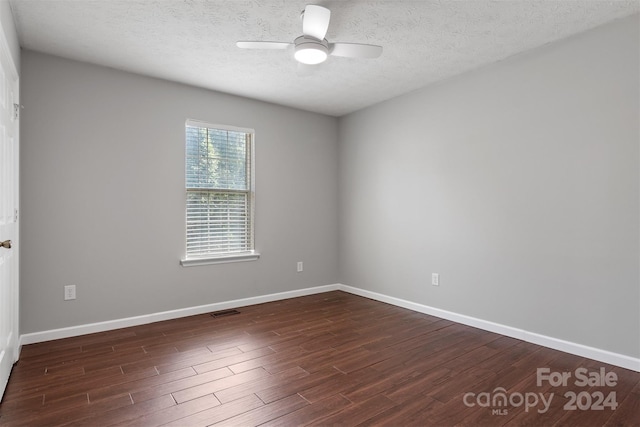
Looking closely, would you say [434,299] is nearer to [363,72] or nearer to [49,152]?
[363,72]

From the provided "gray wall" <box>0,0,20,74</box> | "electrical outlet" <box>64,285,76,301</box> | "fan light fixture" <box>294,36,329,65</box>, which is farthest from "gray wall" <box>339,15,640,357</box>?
"gray wall" <box>0,0,20,74</box>

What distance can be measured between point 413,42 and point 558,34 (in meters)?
1.09

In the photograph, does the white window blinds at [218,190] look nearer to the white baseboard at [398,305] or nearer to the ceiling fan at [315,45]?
the white baseboard at [398,305]

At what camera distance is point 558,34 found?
2.78 m

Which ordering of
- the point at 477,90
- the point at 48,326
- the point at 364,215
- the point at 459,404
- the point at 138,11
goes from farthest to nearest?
the point at 364,215 → the point at 477,90 → the point at 48,326 → the point at 138,11 → the point at 459,404

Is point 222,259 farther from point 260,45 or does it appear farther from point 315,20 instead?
point 315,20

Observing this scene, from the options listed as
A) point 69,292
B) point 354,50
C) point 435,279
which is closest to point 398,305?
point 435,279

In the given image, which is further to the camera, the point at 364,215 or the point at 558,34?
the point at 364,215

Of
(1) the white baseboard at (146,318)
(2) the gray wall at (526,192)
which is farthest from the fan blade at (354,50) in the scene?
(1) the white baseboard at (146,318)

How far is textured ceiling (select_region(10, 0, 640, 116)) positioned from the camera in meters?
2.41

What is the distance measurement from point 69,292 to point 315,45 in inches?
117

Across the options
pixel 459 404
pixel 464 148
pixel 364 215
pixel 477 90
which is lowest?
pixel 459 404

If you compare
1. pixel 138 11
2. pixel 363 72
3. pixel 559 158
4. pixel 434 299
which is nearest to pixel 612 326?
pixel 559 158

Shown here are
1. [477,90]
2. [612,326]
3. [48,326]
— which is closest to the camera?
[612,326]
